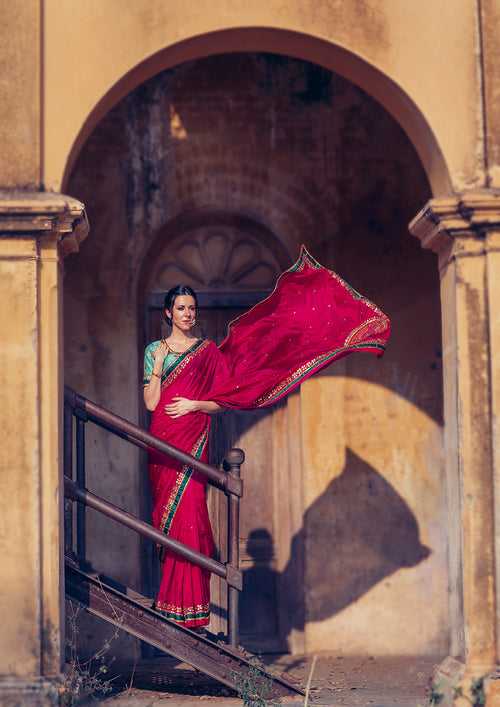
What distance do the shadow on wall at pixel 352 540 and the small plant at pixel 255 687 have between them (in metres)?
1.70

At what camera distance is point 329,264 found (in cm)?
888

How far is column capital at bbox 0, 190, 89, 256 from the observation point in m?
6.52

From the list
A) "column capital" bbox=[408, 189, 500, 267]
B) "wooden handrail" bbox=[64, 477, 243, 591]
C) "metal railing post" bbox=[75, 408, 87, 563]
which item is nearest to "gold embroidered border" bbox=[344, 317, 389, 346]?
"column capital" bbox=[408, 189, 500, 267]

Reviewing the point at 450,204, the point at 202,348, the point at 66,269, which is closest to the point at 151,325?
the point at 66,269

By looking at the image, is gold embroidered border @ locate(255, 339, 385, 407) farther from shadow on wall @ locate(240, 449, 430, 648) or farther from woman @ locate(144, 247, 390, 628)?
shadow on wall @ locate(240, 449, 430, 648)

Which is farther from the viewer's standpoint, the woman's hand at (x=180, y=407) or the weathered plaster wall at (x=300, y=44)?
the woman's hand at (x=180, y=407)

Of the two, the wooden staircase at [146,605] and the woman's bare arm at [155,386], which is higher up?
the woman's bare arm at [155,386]

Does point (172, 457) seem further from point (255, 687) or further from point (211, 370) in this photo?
point (255, 687)

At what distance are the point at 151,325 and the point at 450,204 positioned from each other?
2931mm

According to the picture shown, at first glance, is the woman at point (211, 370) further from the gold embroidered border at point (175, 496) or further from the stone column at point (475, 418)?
the stone column at point (475, 418)

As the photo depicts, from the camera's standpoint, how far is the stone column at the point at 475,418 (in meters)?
6.71

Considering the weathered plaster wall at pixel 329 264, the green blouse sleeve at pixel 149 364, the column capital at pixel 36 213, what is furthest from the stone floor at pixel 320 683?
the column capital at pixel 36 213

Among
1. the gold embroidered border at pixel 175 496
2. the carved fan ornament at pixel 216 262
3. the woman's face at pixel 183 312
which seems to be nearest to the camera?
the gold embroidered border at pixel 175 496

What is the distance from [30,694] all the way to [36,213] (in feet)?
8.09
